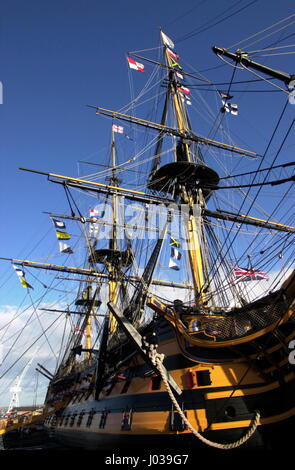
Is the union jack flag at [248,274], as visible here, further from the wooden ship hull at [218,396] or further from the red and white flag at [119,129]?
the red and white flag at [119,129]

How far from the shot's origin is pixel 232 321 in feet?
25.2

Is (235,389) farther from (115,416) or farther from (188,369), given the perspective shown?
(115,416)

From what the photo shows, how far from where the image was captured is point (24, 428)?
32.6 meters

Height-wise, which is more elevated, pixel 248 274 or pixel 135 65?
pixel 135 65

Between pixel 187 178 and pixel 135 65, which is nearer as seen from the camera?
pixel 135 65

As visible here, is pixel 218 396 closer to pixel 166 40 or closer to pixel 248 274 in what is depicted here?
pixel 248 274

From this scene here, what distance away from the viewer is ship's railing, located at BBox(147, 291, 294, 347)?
6672 millimetres

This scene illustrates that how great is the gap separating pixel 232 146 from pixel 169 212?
765cm

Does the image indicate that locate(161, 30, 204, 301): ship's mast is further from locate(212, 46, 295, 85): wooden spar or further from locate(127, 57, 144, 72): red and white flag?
locate(212, 46, 295, 85): wooden spar

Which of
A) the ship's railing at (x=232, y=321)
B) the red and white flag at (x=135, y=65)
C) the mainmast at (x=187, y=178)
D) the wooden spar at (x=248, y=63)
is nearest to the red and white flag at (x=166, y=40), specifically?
the mainmast at (x=187, y=178)

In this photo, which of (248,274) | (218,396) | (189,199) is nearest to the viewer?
(218,396)

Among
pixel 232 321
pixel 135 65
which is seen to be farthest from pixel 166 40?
pixel 232 321

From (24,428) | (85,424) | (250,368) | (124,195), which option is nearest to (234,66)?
(250,368)

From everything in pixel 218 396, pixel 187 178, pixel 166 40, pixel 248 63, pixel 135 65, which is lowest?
pixel 218 396
